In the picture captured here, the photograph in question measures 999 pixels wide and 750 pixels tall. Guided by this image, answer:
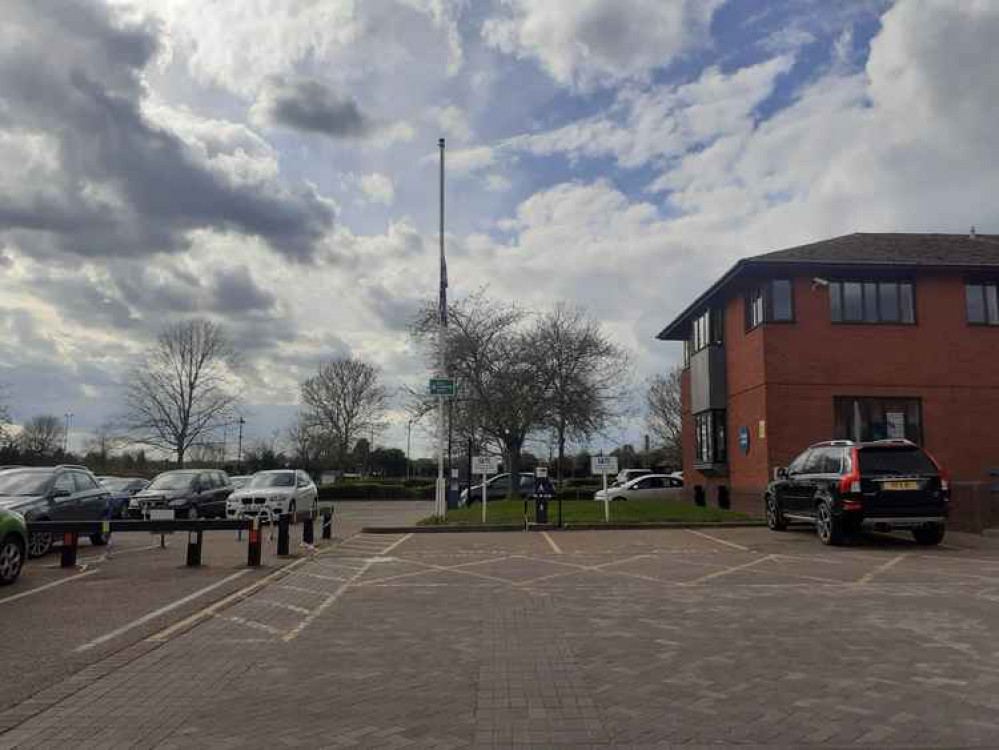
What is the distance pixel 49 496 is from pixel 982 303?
23267mm

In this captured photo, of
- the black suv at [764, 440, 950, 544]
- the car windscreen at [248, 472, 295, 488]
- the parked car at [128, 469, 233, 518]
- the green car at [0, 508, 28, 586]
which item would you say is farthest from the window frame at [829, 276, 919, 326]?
the green car at [0, 508, 28, 586]

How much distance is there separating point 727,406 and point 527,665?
68.8 feet

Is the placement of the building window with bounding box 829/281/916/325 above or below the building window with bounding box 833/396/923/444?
above

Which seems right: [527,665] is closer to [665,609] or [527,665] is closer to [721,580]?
[665,609]

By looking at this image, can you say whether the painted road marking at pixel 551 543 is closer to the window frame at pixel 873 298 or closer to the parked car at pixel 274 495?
the parked car at pixel 274 495

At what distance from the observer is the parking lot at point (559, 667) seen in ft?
15.9

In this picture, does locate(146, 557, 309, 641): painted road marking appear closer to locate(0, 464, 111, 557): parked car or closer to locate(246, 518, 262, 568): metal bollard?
locate(246, 518, 262, 568): metal bollard

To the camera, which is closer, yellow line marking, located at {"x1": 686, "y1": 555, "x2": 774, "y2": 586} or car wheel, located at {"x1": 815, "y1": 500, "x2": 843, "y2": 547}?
yellow line marking, located at {"x1": 686, "y1": 555, "x2": 774, "y2": 586}

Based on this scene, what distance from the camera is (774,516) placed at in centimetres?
1855

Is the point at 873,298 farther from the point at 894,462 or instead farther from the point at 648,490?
the point at 648,490

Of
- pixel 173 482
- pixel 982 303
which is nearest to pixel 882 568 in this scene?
pixel 982 303

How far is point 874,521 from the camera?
567 inches

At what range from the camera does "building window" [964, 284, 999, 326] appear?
2286 centimetres

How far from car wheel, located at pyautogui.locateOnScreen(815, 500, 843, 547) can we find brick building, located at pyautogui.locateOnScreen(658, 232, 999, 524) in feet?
20.8
